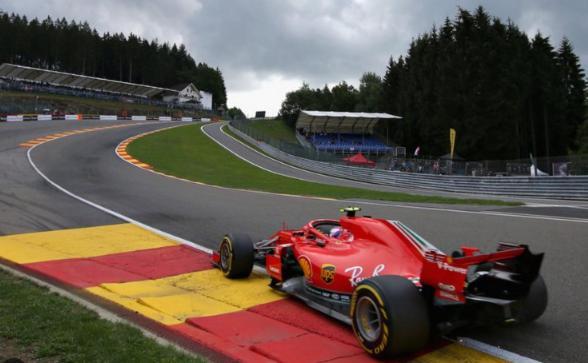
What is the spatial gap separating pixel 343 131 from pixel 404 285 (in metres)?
75.6

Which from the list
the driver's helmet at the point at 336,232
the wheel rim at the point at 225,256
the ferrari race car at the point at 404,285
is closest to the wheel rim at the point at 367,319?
the ferrari race car at the point at 404,285

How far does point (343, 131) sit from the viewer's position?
79.2 meters

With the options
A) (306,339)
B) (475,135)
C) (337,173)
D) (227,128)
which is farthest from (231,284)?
(227,128)

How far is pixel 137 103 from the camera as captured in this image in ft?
328

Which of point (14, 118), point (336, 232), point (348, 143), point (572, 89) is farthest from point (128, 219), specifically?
point (572, 89)

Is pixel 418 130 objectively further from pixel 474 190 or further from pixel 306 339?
pixel 306 339

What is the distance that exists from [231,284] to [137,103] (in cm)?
9844

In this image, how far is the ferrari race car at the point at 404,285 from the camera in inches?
162

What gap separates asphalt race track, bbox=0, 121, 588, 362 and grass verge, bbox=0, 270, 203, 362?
9.50ft

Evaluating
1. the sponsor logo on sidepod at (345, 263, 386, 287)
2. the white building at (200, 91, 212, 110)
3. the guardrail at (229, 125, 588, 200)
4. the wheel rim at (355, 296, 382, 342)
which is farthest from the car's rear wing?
the white building at (200, 91, 212, 110)

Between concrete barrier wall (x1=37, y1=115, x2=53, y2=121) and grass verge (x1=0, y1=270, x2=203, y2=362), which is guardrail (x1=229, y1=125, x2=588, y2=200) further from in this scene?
concrete barrier wall (x1=37, y1=115, x2=53, y2=121)

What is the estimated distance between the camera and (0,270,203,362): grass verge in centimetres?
430

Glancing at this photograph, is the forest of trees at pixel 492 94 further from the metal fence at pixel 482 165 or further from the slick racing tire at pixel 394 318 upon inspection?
→ the slick racing tire at pixel 394 318

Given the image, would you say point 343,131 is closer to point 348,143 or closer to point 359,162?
point 348,143
